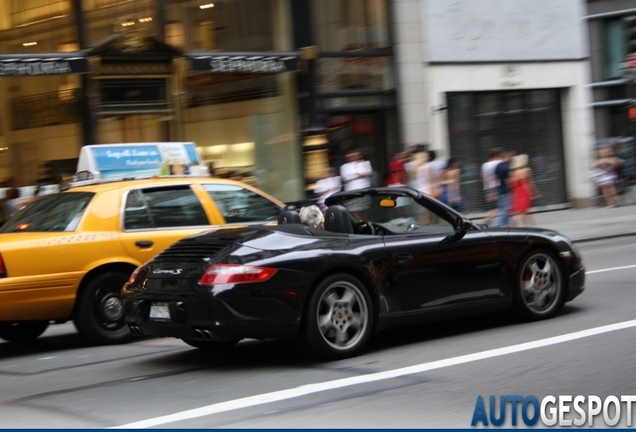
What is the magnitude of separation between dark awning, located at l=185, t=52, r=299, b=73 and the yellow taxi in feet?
34.0

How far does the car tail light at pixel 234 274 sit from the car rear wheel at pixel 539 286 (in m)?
2.61

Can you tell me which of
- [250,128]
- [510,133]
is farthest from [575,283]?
[510,133]

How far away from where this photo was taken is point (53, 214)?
9664 millimetres

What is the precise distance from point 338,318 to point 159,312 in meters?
1.39

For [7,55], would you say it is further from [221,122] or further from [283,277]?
[283,277]

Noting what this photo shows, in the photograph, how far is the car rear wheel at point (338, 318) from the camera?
24.8 feet

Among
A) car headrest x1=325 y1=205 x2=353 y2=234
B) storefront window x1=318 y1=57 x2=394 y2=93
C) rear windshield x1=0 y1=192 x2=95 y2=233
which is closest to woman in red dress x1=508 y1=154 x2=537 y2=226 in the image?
storefront window x1=318 y1=57 x2=394 y2=93

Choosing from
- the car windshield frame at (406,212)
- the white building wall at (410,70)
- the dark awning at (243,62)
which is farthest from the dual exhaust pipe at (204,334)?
the white building wall at (410,70)

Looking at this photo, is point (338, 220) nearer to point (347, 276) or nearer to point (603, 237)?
point (347, 276)

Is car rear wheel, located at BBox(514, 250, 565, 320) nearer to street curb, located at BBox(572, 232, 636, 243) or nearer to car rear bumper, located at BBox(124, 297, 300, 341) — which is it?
car rear bumper, located at BBox(124, 297, 300, 341)

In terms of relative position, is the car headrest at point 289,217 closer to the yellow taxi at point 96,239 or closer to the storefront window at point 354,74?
the yellow taxi at point 96,239

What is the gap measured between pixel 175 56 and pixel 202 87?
3.11ft

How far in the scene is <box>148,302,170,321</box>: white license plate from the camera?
25.1ft
